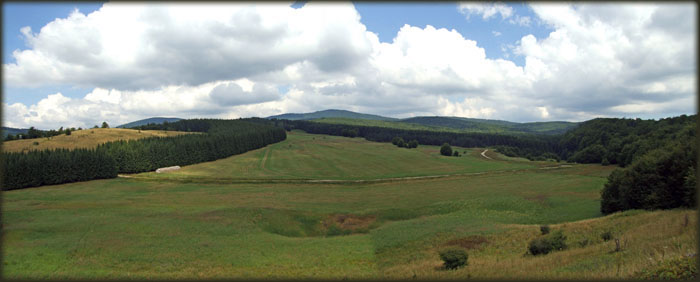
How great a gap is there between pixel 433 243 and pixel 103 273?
23.4 m

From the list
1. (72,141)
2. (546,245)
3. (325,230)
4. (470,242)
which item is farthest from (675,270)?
(72,141)

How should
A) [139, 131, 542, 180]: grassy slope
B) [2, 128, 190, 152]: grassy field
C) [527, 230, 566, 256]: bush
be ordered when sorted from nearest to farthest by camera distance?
[527, 230, 566, 256]: bush, [139, 131, 542, 180]: grassy slope, [2, 128, 190, 152]: grassy field

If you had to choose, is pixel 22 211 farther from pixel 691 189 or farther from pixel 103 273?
pixel 691 189

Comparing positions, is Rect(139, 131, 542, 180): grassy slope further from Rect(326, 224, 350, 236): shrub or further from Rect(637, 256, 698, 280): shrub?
Rect(637, 256, 698, 280): shrub

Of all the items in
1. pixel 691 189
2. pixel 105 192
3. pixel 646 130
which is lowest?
pixel 105 192

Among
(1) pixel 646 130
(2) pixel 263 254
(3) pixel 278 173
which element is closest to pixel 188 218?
(2) pixel 263 254

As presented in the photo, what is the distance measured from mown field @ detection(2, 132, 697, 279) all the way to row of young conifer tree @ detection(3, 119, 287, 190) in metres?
5.20

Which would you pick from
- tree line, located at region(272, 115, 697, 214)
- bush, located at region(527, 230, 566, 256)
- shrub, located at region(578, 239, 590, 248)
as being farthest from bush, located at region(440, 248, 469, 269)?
tree line, located at region(272, 115, 697, 214)

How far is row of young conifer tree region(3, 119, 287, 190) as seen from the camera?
225 feet

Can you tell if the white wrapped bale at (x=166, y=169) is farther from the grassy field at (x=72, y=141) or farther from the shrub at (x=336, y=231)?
the shrub at (x=336, y=231)

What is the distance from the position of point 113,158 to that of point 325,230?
2861 inches

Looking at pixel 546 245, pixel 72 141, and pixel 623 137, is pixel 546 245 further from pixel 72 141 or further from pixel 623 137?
pixel 72 141

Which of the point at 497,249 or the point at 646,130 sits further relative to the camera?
the point at 646,130

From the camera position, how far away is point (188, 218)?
1460 inches
